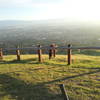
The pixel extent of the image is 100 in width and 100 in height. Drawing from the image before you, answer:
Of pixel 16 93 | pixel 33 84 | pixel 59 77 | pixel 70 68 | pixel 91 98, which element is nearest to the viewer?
pixel 91 98

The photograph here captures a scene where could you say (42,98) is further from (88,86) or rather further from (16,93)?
(88,86)

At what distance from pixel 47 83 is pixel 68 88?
1.11m

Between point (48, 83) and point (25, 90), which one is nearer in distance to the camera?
point (25, 90)

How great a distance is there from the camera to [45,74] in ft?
30.6

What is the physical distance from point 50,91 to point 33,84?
1114 mm

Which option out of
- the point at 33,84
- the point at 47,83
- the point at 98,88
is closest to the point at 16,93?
the point at 33,84

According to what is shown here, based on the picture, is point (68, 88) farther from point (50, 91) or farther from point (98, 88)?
point (98, 88)

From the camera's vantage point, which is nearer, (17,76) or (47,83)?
(47,83)

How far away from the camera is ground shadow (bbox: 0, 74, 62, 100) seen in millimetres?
6810

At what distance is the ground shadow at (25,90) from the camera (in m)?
6.81

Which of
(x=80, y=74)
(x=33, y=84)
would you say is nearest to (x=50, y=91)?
(x=33, y=84)

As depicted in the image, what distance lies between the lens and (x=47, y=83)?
7.99 m

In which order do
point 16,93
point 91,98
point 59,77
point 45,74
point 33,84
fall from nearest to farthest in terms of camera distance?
point 91,98 → point 16,93 → point 33,84 → point 59,77 → point 45,74

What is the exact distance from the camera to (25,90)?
7387mm
